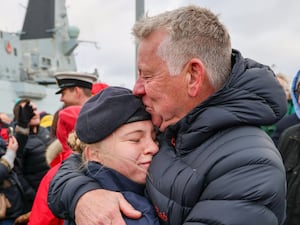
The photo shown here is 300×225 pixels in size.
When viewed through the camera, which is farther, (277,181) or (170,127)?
(170,127)

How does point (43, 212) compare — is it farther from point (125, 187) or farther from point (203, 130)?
point (203, 130)

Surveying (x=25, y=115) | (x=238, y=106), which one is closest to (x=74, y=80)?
(x=25, y=115)

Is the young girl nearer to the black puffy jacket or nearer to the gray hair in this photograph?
the black puffy jacket

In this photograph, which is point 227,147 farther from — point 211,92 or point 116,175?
point 116,175

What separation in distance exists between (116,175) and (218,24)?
69 cm

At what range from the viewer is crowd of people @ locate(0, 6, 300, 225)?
1.25m

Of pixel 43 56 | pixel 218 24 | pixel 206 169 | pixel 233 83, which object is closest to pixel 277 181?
pixel 206 169

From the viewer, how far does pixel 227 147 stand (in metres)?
1.32

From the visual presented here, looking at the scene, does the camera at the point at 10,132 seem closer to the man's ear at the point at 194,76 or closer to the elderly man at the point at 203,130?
the elderly man at the point at 203,130

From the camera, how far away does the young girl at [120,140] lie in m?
1.60

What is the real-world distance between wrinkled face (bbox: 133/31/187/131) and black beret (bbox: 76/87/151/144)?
88mm

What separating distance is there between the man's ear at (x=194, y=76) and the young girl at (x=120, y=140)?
0.28 m

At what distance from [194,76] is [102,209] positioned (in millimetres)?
577

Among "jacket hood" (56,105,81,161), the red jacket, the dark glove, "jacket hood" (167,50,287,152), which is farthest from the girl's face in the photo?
the dark glove
